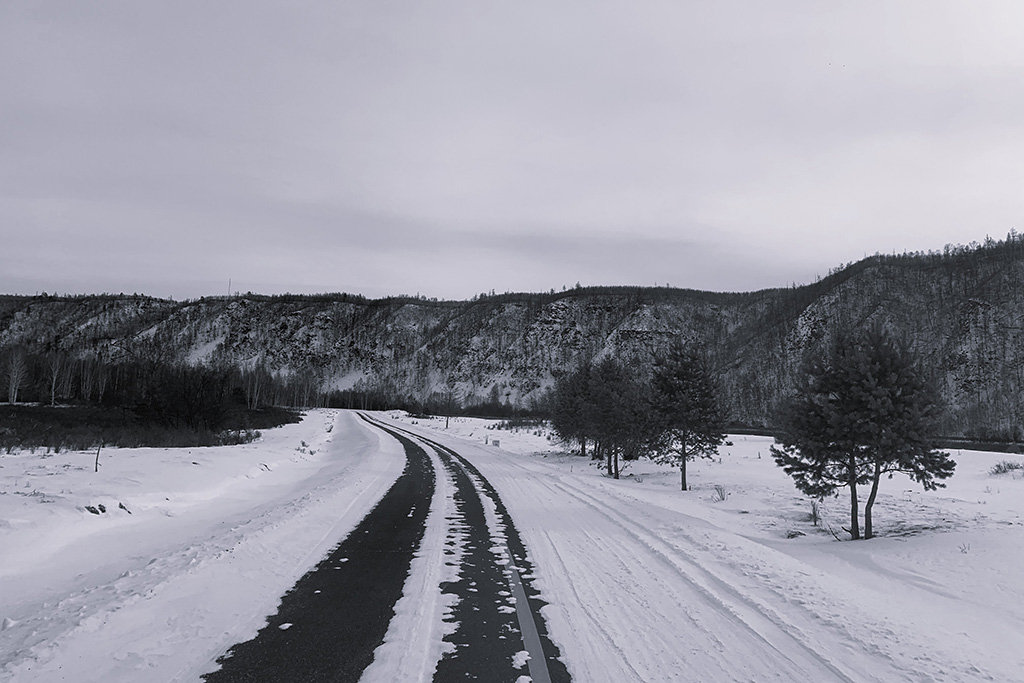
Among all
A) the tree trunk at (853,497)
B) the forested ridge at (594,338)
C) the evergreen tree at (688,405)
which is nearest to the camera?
the tree trunk at (853,497)

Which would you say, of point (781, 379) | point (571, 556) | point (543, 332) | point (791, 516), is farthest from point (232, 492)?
Answer: point (543, 332)

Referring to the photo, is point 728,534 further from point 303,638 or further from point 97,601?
point 97,601

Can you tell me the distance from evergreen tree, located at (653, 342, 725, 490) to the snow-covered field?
388 cm

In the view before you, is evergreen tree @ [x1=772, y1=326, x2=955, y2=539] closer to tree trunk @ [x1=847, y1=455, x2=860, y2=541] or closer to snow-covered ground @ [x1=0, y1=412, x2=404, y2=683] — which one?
tree trunk @ [x1=847, y1=455, x2=860, y2=541]

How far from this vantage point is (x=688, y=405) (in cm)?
1916

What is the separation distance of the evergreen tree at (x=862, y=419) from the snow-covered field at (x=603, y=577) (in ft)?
4.02

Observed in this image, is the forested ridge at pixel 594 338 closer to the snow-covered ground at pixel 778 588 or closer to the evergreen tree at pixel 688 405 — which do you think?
the evergreen tree at pixel 688 405

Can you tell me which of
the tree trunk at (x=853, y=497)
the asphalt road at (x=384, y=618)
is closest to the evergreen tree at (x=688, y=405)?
the tree trunk at (x=853, y=497)

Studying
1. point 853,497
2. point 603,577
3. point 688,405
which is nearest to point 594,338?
point 688,405

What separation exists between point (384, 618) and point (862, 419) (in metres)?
9.24

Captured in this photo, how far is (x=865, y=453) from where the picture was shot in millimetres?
10867

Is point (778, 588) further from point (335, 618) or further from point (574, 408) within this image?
point (574, 408)

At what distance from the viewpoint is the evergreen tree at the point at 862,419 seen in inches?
408

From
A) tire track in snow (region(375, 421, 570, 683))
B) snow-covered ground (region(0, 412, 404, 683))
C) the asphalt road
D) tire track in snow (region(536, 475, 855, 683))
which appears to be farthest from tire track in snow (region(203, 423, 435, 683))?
tire track in snow (region(536, 475, 855, 683))
